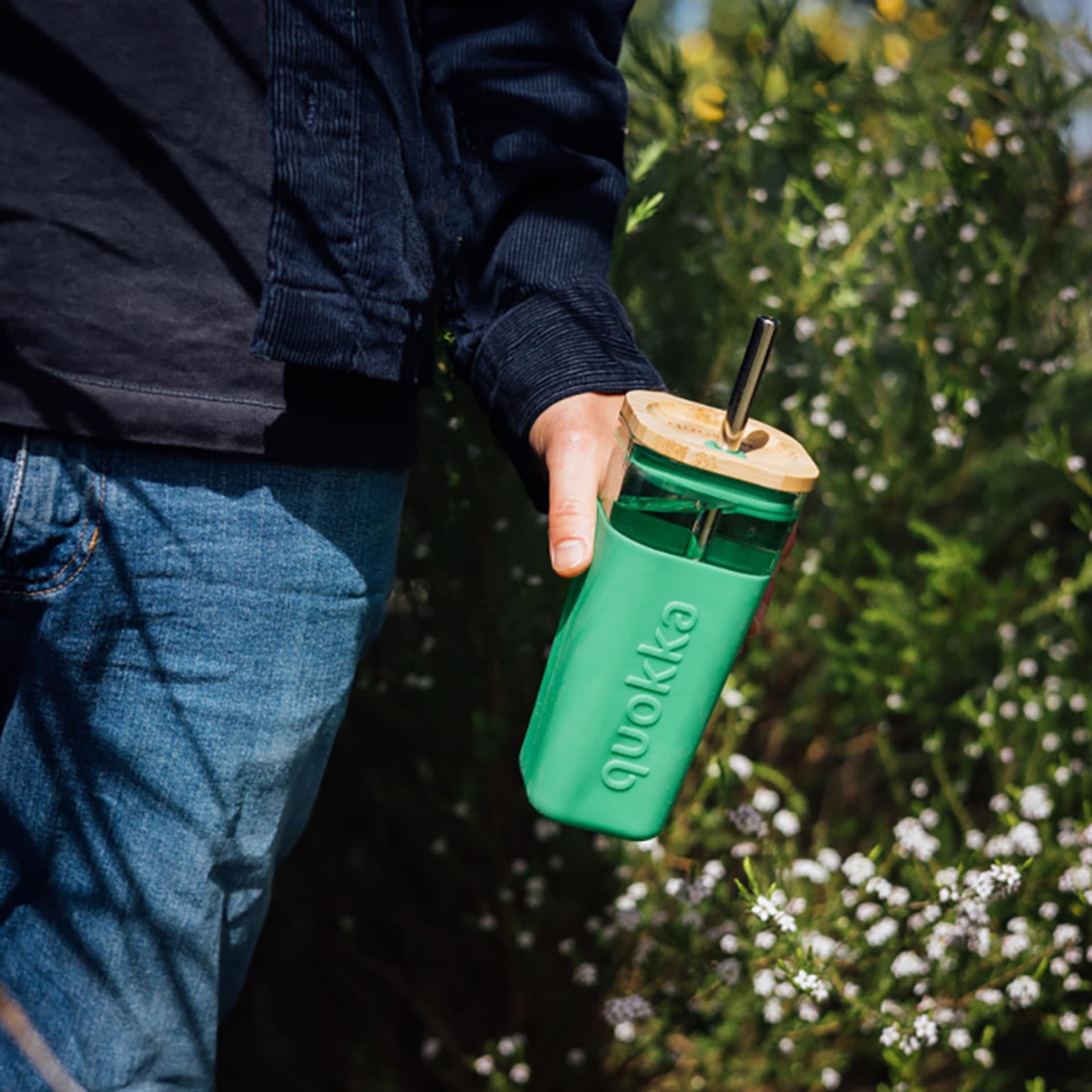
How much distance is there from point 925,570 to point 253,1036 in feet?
5.24

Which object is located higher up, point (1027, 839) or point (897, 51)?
point (897, 51)

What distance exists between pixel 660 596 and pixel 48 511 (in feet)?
1.66

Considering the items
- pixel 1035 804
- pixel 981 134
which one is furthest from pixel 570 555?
pixel 981 134

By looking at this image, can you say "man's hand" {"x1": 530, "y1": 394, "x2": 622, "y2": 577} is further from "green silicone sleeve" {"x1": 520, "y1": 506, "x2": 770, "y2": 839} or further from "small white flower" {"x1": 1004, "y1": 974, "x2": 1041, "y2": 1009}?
"small white flower" {"x1": 1004, "y1": 974, "x2": 1041, "y2": 1009}

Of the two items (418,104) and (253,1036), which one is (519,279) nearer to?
(418,104)

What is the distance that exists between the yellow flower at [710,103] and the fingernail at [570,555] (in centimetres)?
122

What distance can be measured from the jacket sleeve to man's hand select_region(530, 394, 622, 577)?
3 cm

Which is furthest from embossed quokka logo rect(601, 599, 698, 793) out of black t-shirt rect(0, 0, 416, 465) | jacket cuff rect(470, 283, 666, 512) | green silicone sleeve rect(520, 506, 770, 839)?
black t-shirt rect(0, 0, 416, 465)

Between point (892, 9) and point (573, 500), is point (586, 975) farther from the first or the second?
point (892, 9)

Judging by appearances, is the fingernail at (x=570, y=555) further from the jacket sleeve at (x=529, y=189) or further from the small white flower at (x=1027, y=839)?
the small white flower at (x=1027, y=839)

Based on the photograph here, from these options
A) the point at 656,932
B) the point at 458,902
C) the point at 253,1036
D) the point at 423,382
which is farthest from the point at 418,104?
the point at 253,1036

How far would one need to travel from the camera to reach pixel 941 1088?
1896 millimetres

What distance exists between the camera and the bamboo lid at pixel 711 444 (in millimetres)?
779

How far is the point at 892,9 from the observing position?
Answer: 215cm
